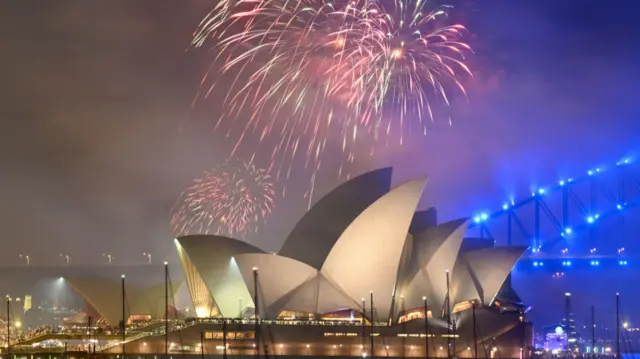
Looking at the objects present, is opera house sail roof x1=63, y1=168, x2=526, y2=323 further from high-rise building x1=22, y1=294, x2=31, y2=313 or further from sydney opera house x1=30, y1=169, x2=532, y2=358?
high-rise building x1=22, y1=294, x2=31, y2=313

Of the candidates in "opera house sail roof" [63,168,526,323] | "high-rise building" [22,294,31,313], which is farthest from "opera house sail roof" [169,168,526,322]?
"high-rise building" [22,294,31,313]

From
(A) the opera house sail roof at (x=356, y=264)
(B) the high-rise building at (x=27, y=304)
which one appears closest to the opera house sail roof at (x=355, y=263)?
Answer: (A) the opera house sail roof at (x=356, y=264)

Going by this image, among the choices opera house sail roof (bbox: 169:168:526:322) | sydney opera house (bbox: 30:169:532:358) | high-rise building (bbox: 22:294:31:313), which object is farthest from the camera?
high-rise building (bbox: 22:294:31:313)

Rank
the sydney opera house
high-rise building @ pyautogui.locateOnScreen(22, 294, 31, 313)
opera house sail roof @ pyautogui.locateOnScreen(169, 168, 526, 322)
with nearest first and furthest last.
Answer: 1. opera house sail roof @ pyautogui.locateOnScreen(169, 168, 526, 322)
2. the sydney opera house
3. high-rise building @ pyautogui.locateOnScreen(22, 294, 31, 313)

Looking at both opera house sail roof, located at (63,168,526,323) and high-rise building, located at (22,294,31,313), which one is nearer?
opera house sail roof, located at (63,168,526,323)

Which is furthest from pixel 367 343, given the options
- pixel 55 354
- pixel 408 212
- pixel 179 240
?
pixel 55 354
